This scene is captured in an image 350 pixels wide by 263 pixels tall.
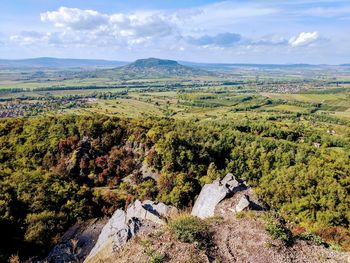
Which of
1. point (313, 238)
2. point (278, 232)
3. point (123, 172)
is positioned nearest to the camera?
point (278, 232)

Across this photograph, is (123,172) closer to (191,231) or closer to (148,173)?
(148,173)

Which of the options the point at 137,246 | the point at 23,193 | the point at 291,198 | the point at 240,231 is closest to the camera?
the point at 137,246

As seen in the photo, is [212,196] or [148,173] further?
[148,173]

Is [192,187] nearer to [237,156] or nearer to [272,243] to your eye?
[237,156]

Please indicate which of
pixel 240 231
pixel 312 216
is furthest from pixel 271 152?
pixel 240 231

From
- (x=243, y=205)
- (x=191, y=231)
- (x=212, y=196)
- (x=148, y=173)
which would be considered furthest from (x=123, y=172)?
(x=191, y=231)

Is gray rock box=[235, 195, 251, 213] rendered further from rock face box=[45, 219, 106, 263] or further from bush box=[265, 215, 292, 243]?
rock face box=[45, 219, 106, 263]

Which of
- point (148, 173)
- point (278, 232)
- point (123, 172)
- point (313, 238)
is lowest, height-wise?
point (148, 173)
